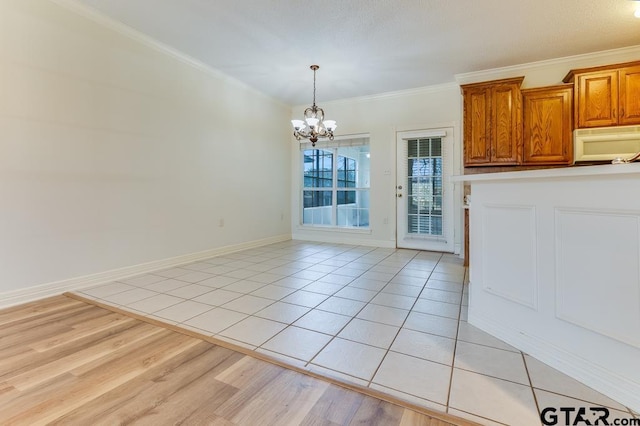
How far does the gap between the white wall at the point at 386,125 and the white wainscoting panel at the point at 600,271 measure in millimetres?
3207

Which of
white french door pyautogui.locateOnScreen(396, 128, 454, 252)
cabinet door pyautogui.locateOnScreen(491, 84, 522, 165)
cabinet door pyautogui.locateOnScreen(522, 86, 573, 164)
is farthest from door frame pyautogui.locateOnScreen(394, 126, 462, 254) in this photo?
cabinet door pyautogui.locateOnScreen(522, 86, 573, 164)

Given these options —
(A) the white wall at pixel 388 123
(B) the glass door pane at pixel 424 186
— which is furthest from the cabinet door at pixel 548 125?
(B) the glass door pane at pixel 424 186

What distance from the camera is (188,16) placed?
300 centimetres

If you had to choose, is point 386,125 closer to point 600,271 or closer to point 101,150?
point 101,150

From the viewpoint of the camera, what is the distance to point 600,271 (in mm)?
1419

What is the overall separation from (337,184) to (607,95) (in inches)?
155

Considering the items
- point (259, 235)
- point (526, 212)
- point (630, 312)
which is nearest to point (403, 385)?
point (630, 312)

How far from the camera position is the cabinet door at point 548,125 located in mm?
3678

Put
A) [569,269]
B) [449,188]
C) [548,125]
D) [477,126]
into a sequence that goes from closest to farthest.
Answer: [569,269]
[548,125]
[477,126]
[449,188]

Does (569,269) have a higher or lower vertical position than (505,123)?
lower

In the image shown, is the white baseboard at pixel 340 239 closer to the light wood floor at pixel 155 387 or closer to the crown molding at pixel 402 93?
the crown molding at pixel 402 93

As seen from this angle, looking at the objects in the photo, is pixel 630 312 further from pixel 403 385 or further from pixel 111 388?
pixel 111 388

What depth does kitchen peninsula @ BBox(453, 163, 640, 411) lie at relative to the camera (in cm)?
133

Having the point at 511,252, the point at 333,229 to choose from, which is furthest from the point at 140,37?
the point at 511,252
